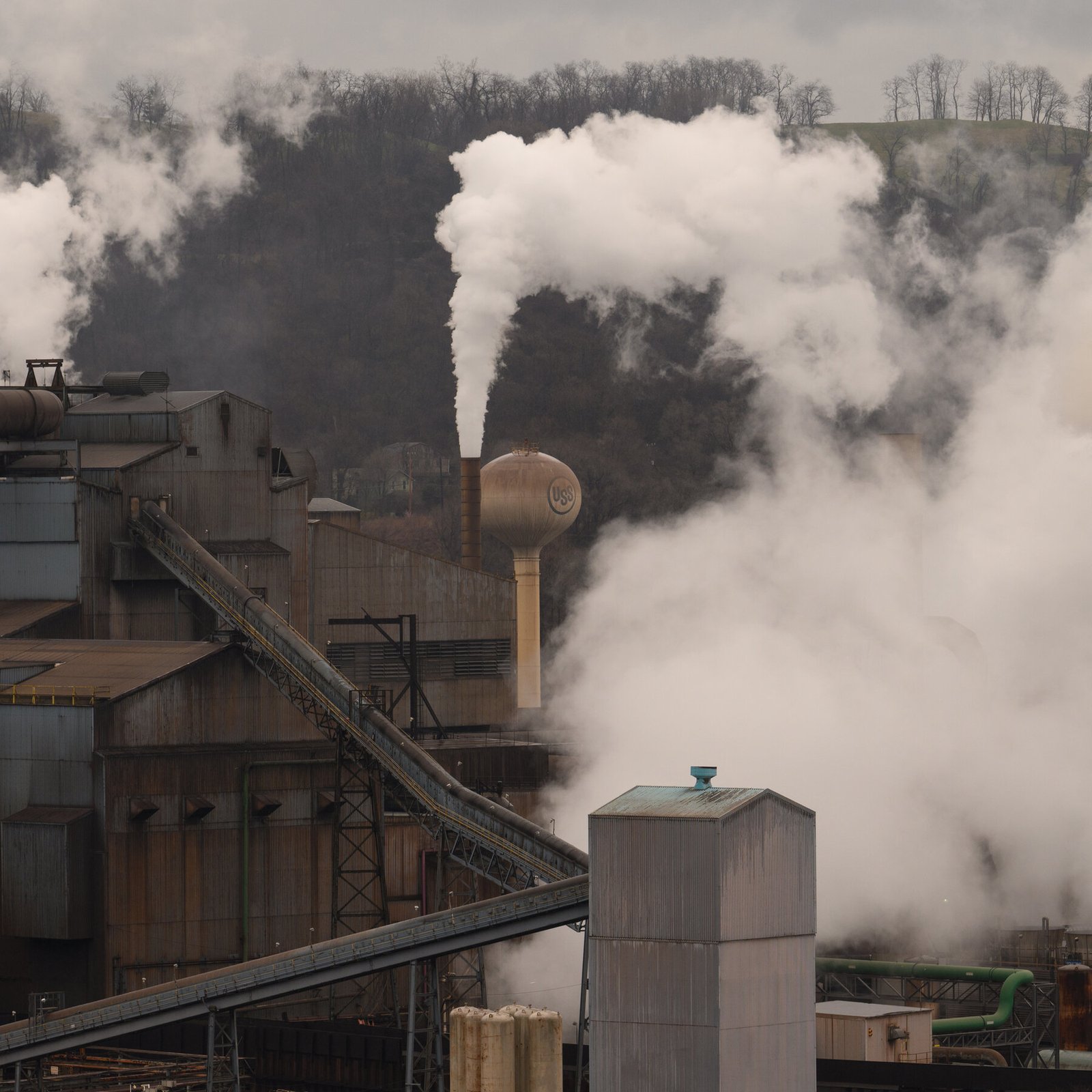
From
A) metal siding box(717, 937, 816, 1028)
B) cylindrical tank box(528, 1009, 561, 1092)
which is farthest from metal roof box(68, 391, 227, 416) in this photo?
metal siding box(717, 937, 816, 1028)

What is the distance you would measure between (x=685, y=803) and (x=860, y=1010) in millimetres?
10590

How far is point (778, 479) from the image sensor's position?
8881 centimetres

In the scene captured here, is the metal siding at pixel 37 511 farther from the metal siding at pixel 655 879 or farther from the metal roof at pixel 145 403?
the metal siding at pixel 655 879

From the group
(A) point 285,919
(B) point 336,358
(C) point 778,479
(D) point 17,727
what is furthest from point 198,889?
(B) point 336,358

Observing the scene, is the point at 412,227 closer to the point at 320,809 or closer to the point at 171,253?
the point at 171,253

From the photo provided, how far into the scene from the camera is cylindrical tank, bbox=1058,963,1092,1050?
4222 cm

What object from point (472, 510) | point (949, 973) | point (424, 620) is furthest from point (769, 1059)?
point (472, 510)

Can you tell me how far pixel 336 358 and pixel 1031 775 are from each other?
9105cm

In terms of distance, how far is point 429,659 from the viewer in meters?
60.4

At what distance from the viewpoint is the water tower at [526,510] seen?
70.9 metres

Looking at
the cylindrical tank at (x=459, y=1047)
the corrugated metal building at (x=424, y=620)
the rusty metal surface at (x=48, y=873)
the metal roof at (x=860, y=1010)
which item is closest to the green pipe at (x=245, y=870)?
the rusty metal surface at (x=48, y=873)

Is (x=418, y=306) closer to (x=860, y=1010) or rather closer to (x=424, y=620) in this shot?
(x=424, y=620)

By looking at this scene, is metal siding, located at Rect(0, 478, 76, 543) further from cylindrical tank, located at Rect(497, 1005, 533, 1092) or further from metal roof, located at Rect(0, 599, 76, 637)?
cylindrical tank, located at Rect(497, 1005, 533, 1092)

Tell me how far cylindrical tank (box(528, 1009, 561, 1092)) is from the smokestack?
38.1 m
